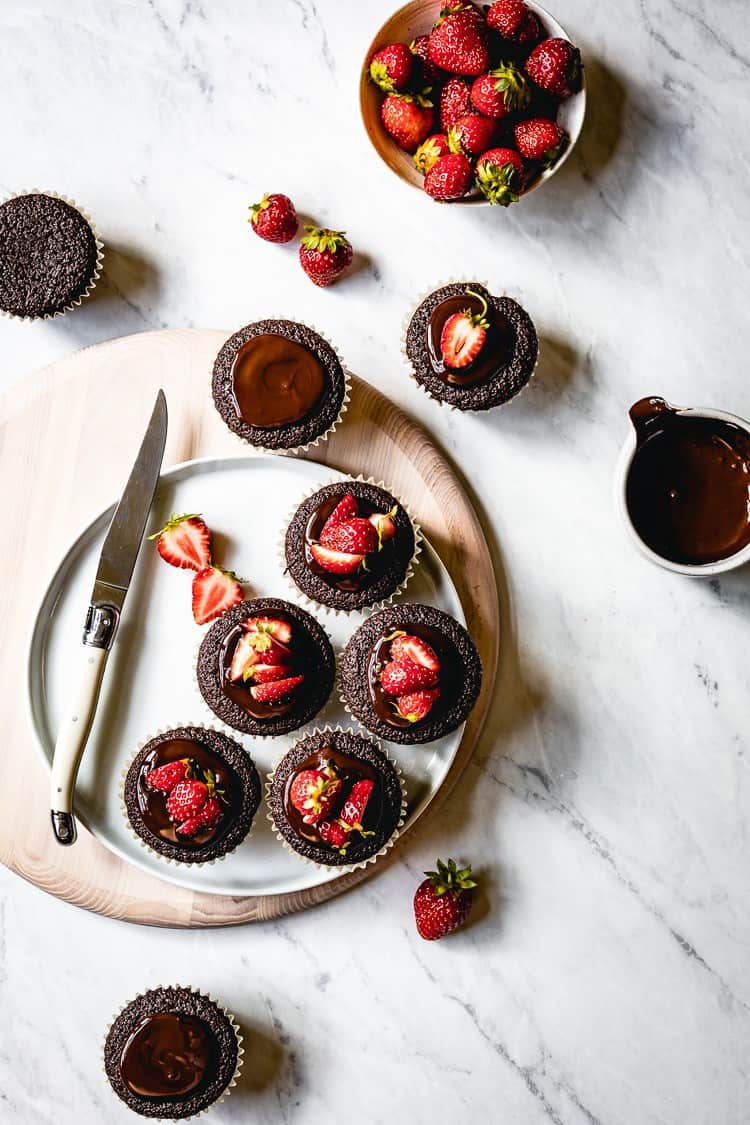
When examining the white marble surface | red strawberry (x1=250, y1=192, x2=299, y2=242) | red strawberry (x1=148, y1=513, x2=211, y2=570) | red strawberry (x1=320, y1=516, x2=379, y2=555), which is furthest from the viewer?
the white marble surface

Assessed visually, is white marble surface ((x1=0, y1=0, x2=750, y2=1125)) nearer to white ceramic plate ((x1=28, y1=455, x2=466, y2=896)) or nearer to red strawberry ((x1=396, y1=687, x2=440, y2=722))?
white ceramic plate ((x1=28, y1=455, x2=466, y2=896))

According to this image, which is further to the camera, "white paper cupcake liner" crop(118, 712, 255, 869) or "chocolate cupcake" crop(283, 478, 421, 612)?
"white paper cupcake liner" crop(118, 712, 255, 869)

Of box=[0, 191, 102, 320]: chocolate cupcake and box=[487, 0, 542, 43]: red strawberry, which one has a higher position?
box=[487, 0, 542, 43]: red strawberry

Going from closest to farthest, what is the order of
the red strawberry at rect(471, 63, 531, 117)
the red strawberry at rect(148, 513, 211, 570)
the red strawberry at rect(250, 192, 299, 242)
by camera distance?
1. the red strawberry at rect(471, 63, 531, 117)
2. the red strawberry at rect(148, 513, 211, 570)
3. the red strawberry at rect(250, 192, 299, 242)

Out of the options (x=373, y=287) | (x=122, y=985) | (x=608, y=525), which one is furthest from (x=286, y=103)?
(x=122, y=985)

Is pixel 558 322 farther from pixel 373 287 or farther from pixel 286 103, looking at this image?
pixel 286 103

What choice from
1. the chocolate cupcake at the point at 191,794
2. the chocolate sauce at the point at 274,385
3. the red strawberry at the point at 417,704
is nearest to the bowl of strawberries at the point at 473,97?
the chocolate sauce at the point at 274,385

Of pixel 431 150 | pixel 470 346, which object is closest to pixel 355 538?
pixel 470 346

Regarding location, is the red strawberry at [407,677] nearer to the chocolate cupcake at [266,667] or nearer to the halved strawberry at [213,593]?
the chocolate cupcake at [266,667]

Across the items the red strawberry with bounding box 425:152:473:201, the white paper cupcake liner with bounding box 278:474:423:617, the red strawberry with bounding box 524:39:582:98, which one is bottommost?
the white paper cupcake liner with bounding box 278:474:423:617

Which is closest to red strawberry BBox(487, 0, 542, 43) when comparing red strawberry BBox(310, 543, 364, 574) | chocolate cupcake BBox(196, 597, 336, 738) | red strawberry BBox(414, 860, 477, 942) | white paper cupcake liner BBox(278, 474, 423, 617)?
white paper cupcake liner BBox(278, 474, 423, 617)
